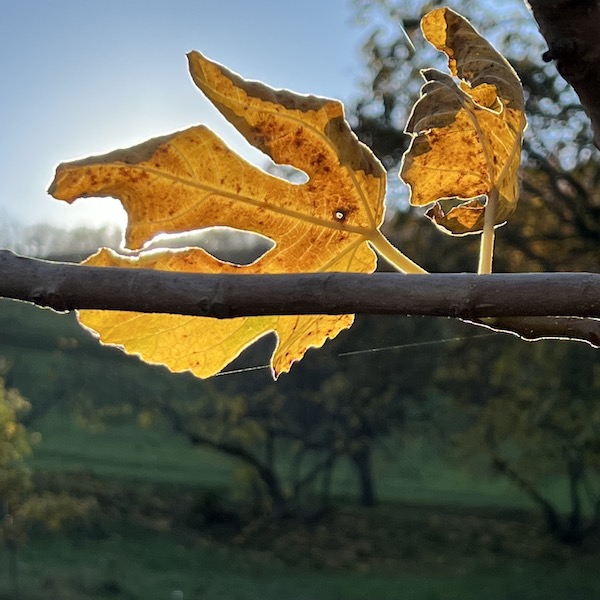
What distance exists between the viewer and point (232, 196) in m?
0.20

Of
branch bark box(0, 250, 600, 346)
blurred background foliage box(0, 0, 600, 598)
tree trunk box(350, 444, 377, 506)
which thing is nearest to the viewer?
branch bark box(0, 250, 600, 346)

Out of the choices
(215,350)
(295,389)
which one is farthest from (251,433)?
(215,350)

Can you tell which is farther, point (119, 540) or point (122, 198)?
point (119, 540)

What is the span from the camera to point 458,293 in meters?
0.14

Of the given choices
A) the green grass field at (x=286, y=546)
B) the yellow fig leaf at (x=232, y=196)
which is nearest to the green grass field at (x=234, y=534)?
the green grass field at (x=286, y=546)

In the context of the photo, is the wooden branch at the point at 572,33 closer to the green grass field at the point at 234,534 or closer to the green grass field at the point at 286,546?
the green grass field at the point at 234,534

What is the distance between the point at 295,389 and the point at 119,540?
35.9 inches

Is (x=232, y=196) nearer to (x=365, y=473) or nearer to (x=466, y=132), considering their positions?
(x=466, y=132)

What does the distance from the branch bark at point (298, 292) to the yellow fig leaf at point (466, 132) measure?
7cm

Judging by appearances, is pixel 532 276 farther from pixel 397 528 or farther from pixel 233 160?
pixel 397 528

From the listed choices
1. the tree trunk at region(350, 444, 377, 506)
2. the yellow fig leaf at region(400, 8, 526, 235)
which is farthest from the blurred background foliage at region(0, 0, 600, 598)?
the yellow fig leaf at region(400, 8, 526, 235)

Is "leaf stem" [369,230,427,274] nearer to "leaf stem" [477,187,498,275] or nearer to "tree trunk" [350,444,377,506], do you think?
"leaf stem" [477,187,498,275]

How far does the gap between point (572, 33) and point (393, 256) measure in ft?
0.20

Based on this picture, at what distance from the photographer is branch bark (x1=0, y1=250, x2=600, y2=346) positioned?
0.14 meters
